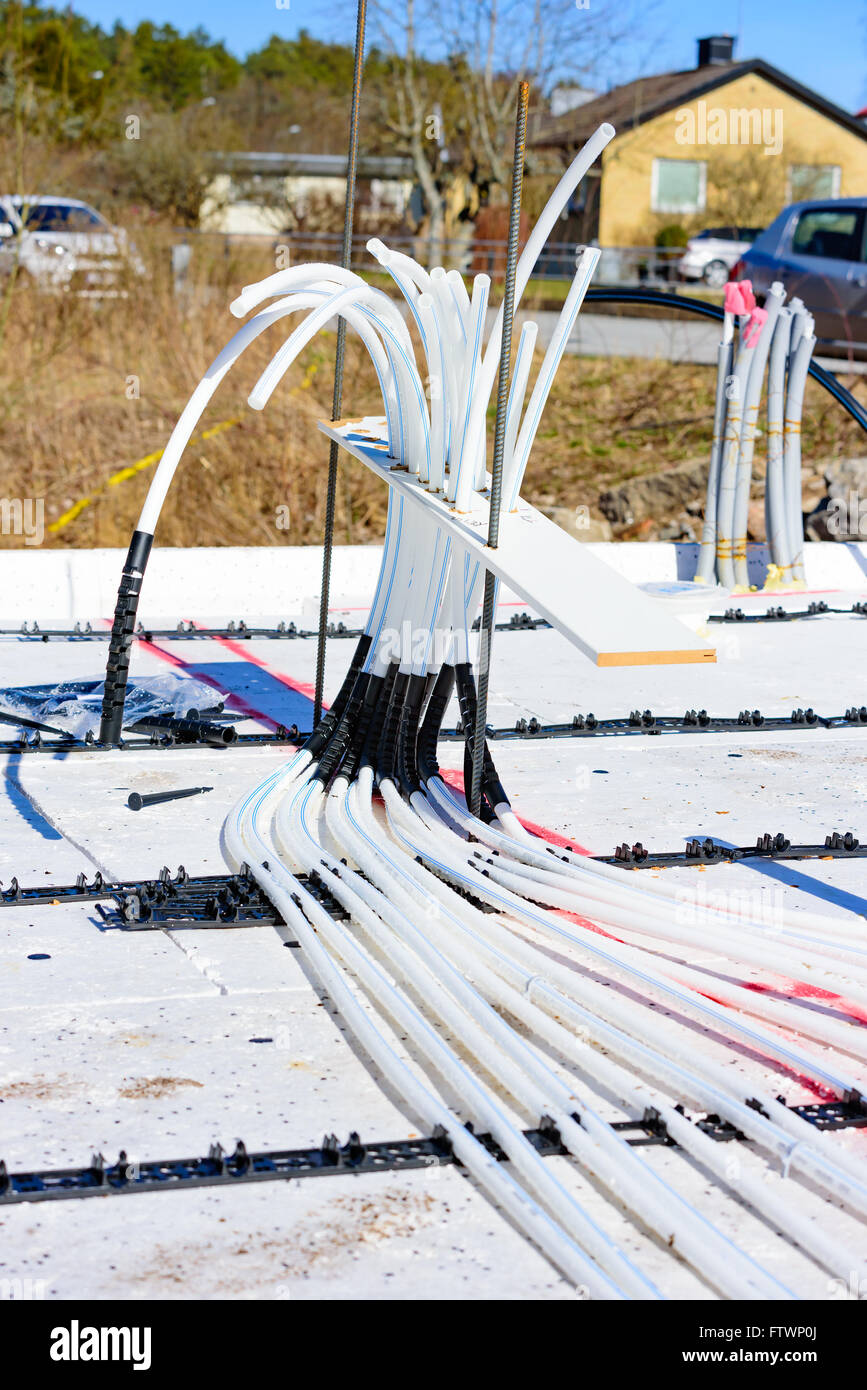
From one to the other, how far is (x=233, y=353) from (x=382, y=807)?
1593 mm

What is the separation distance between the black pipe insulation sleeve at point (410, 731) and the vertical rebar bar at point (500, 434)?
0.33 m

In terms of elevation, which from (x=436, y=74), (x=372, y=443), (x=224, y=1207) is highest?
(x=436, y=74)

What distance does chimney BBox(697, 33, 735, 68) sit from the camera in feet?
170

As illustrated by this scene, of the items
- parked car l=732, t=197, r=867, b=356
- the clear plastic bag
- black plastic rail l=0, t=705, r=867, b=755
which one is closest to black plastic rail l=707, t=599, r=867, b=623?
black plastic rail l=0, t=705, r=867, b=755

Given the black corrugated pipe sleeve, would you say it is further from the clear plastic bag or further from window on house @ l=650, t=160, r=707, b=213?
window on house @ l=650, t=160, r=707, b=213

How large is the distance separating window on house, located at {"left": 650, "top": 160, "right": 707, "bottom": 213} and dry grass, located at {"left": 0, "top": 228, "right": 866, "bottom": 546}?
29237mm

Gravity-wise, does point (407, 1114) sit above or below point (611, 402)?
below

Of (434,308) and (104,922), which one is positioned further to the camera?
(434,308)

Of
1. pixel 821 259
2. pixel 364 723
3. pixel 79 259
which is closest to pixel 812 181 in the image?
pixel 821 259

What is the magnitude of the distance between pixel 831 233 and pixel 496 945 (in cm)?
1578

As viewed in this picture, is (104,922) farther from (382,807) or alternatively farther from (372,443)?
Result: (372,443)
